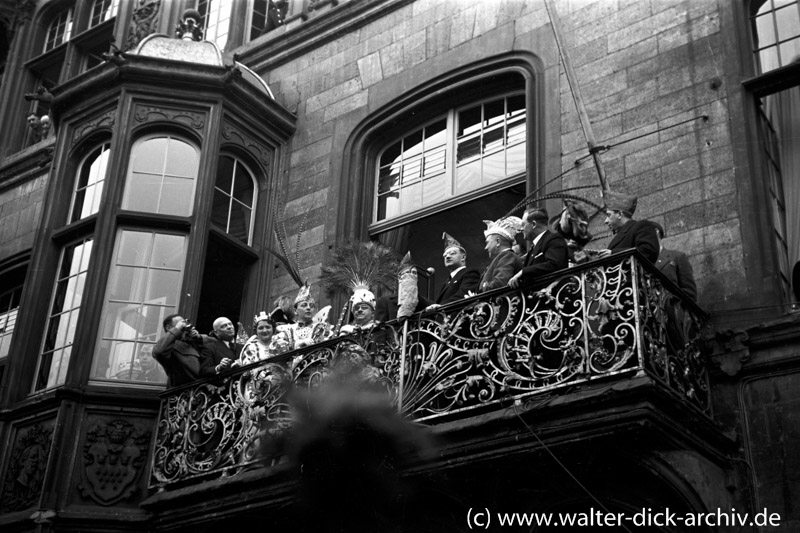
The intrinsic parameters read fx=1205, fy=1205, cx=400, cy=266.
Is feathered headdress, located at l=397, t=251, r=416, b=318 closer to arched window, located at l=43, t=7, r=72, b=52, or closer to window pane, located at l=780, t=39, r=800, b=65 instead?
window pane, located at l=780, t=39, r=800, b=65

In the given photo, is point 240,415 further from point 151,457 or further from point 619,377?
point 619,377

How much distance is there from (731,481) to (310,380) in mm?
3569

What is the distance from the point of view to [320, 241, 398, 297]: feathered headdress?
467 inches

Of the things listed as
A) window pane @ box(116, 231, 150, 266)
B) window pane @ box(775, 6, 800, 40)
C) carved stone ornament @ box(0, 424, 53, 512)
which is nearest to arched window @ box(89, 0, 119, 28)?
window pane @ box(116, 231, 150, 266)

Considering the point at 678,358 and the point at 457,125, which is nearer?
the point at 678,358

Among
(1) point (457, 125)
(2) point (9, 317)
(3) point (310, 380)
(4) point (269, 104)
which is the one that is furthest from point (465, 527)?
(2) point (9, 317)

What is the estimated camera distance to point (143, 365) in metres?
12.5

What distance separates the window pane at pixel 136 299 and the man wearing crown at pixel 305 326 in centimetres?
→ 175

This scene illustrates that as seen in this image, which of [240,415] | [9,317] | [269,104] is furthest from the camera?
[9,317]

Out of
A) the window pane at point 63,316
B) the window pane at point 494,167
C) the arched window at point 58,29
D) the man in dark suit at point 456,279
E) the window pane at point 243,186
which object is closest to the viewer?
the man in dark suit at point 456,279

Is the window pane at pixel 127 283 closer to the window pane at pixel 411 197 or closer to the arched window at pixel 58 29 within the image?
A: the window pane at pixel 411 197

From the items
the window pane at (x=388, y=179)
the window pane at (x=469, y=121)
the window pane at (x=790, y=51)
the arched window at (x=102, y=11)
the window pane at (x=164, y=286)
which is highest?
the arched window at (x=102, y=11)

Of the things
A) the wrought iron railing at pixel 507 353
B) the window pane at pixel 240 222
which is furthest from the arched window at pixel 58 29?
the wrought iron railing at pixel 507 353

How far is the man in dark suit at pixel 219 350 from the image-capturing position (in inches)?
450
